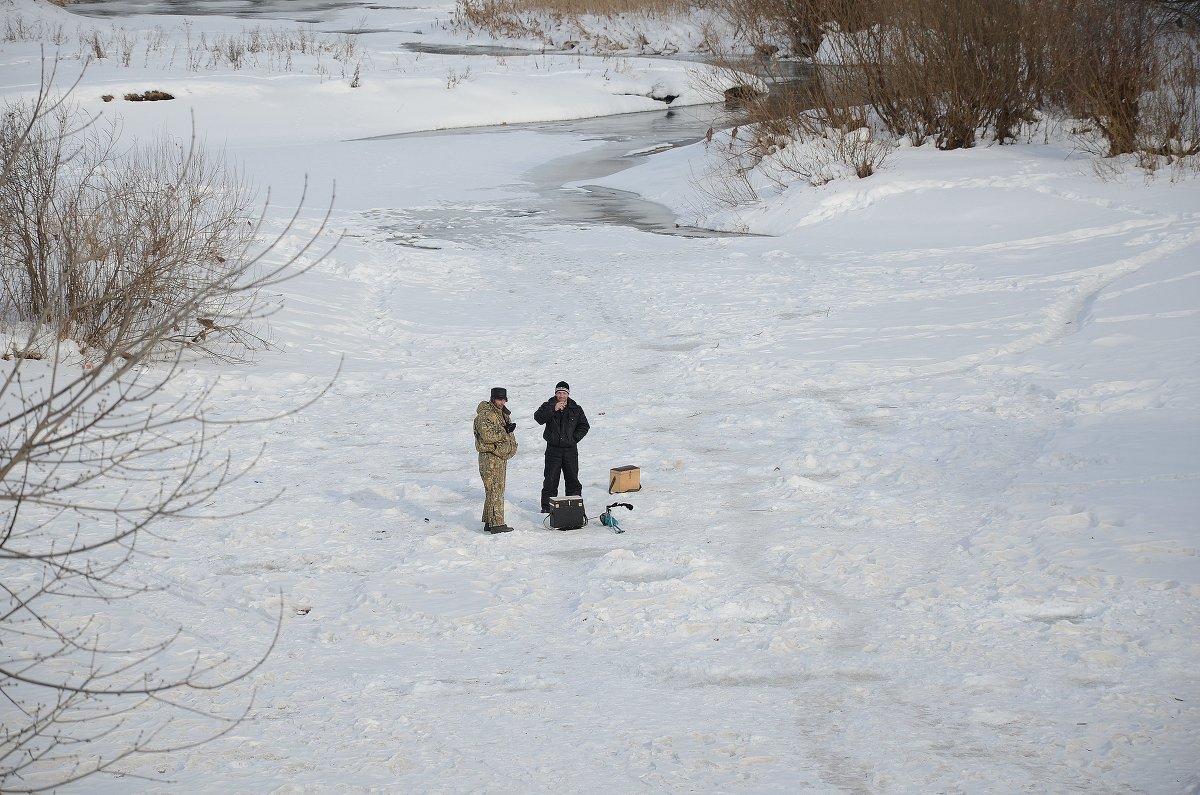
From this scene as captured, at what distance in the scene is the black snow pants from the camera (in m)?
9.59

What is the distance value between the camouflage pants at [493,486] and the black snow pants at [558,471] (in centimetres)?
49

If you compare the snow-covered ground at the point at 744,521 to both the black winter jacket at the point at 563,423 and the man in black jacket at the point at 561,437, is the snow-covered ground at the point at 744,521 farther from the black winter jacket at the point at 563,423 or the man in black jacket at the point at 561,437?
the black winter jacket at the point at 563,423

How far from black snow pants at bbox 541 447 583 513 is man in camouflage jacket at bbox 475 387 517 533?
1.45ft

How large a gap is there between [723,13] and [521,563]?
150 feet

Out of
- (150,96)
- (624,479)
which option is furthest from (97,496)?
(150,96)

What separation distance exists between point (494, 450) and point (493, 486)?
0.96 feet

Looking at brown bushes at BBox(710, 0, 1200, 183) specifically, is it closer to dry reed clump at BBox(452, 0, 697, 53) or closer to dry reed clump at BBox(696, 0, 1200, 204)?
dry reed clump at BBox(696, 0, 1200, 204)

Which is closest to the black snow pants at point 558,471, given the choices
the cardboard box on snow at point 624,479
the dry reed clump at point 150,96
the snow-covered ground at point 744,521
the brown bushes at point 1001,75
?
the snow-covered ground at point 744,521

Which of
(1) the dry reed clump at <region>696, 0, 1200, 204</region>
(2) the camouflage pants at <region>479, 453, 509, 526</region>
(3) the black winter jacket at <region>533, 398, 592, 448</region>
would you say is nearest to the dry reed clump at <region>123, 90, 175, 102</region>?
(1) the dry reed clump at <region>696, 0, 1200, 204</region>

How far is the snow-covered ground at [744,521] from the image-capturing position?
20.0 feet

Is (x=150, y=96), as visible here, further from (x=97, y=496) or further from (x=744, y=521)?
(x=744, y=521)

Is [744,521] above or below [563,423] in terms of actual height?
below

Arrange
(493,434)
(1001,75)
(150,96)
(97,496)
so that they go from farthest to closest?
(150,96) → (1001,75) → (97,496) → (493,434)

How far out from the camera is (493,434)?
912 cm
